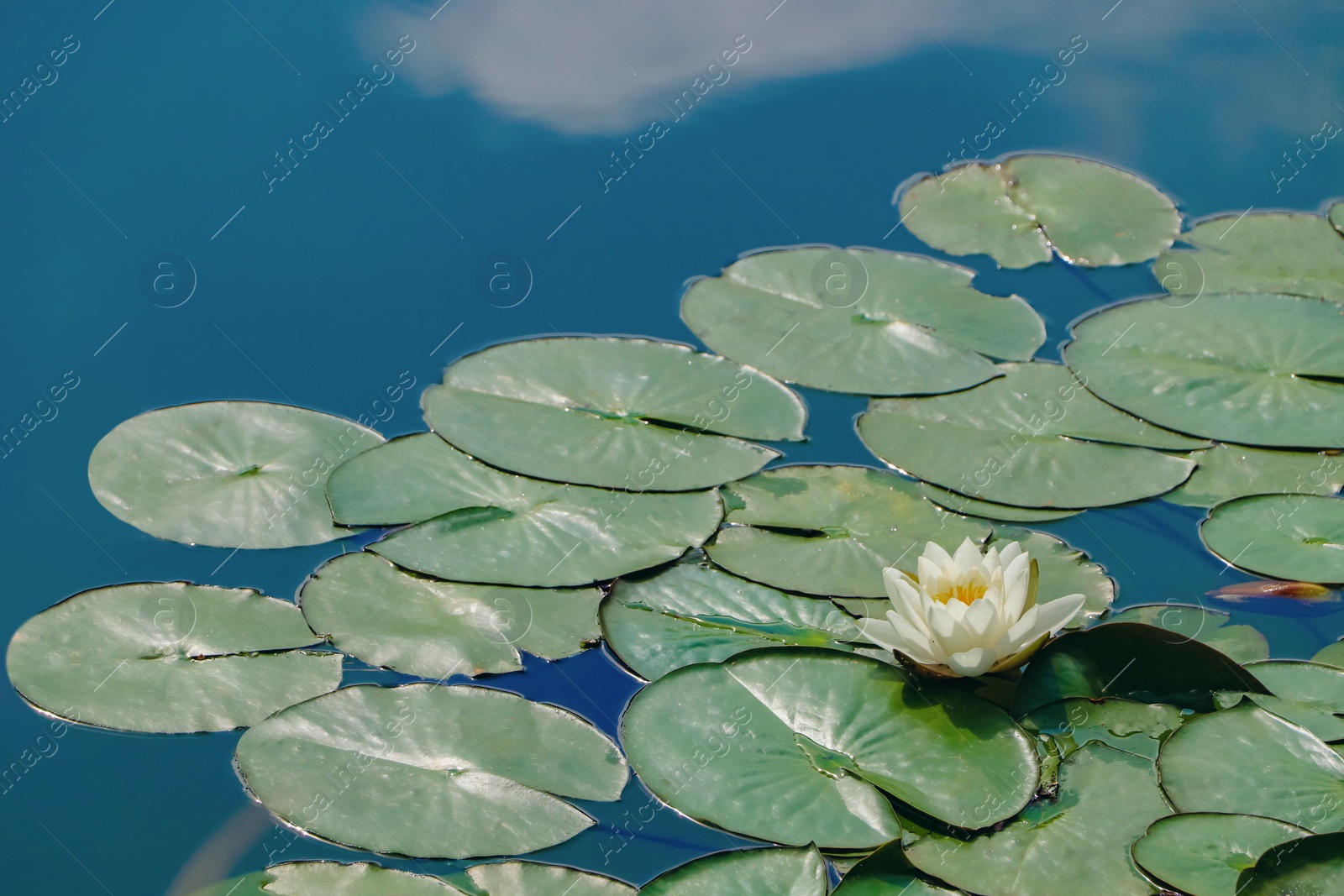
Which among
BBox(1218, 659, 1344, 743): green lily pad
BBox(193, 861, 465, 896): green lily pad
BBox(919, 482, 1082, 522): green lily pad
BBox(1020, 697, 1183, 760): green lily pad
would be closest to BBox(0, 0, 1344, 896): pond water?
BBox(919, 482, 1082, 522): green lily pad

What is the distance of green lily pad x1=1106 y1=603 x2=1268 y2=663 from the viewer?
178 centimetres

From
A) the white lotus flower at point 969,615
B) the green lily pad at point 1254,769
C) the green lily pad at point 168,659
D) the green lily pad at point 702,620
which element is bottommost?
the green lily pad at point 1254,769

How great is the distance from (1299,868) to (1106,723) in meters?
0.32

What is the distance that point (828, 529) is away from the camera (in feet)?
6.48

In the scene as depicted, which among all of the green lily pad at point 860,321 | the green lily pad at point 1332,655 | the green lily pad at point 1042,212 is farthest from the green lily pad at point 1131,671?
the green lily pad at point 1042,212

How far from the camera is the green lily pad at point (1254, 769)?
1459 mm

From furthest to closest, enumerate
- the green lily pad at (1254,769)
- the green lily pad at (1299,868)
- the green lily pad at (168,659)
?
the green lily pad at (168,659)
the green lily pad at (1254,769)
the green lily pad at (1299,868)

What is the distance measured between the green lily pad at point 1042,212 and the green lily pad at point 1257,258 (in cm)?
8

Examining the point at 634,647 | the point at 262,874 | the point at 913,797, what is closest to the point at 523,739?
the point at 634,647

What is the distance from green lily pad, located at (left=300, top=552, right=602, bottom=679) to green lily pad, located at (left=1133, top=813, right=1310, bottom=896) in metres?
0.91

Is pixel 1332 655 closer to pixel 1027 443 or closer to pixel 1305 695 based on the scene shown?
pixel 1305 695

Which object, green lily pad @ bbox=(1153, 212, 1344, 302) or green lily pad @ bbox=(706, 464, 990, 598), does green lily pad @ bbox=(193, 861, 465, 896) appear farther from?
green lily pad @ bbox=(1153, 212, 1344, 302)

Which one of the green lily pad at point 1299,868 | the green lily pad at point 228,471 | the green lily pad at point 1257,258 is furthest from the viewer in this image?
the green lily pad at point 1257,258

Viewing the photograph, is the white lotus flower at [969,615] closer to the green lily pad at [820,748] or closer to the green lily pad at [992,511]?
the green lily pad at [820,748]
